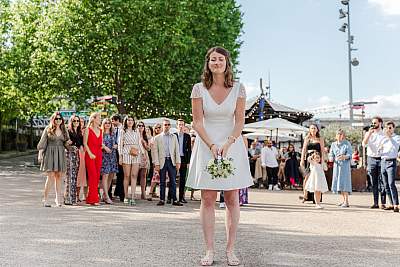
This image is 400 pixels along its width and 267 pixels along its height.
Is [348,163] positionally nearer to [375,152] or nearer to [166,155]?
[375,152]

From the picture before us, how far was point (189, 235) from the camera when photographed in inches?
308

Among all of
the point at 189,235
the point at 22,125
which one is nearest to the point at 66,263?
the point at 189,235

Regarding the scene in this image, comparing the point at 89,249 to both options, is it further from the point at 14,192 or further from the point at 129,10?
the point at 129,10

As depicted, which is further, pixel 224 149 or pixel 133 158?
Result: pixel 133 158

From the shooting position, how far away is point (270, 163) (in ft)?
70.1

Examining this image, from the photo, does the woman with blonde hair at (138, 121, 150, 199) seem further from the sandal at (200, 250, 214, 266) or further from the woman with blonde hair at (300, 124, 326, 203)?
the sandal at (200, 250, 214, 266)

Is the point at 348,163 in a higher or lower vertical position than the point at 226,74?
lower

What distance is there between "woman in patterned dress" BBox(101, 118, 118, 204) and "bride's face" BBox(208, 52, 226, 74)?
24.9ft

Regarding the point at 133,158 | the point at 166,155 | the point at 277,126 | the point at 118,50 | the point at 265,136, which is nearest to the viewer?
the point at 166,155

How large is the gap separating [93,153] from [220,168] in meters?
7.47

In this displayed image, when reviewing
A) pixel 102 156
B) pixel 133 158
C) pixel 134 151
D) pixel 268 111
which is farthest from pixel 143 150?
pixel 268 111

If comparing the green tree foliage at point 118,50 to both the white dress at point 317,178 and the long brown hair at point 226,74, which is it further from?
the long brown hair at point 226,74

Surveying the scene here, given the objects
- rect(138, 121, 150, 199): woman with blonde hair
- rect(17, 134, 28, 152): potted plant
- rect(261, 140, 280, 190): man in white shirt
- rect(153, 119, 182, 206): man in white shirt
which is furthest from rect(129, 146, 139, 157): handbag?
rect(17, 134, 28, 152): potted plant

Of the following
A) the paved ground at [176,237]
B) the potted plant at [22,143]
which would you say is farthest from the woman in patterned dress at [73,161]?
the potted plant at [22,143]
